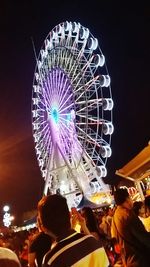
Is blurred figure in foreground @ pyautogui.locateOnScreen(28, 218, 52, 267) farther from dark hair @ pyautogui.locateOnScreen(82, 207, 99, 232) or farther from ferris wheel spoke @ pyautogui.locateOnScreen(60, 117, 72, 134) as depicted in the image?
ferris wheel spoke @ pyautogui.locateOnScreen(60, 117, 72, 134)

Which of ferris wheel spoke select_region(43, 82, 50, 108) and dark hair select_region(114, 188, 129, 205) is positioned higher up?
ferris wheel spoke select_region(43, 82, 50, 108)

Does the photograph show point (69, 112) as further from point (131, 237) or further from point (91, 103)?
point (131, 237)

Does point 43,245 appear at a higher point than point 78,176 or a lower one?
higher

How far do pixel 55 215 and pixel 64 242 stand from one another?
0.16 meters

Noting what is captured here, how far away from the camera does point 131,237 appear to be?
4.49 meters

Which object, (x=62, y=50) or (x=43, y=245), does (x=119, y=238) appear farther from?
(x=62, y=50)

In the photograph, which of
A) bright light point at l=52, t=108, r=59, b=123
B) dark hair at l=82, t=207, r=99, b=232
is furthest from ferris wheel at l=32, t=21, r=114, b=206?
dark hair at l=82, t=207, r=99, b=232

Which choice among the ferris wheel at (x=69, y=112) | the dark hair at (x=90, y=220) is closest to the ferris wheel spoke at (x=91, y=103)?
the ferris wheel at (x=69, y=112)

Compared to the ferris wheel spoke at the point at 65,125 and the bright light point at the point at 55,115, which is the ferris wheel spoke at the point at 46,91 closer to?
the bright light point at the point at 55,115

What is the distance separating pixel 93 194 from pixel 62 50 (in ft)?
37.8

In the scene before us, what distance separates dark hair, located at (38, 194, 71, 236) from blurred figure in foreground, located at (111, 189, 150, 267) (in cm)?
194

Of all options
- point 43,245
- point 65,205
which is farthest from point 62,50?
point 65,205

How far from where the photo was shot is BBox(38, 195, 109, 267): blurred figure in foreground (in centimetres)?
251

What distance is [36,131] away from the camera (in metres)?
35.2
